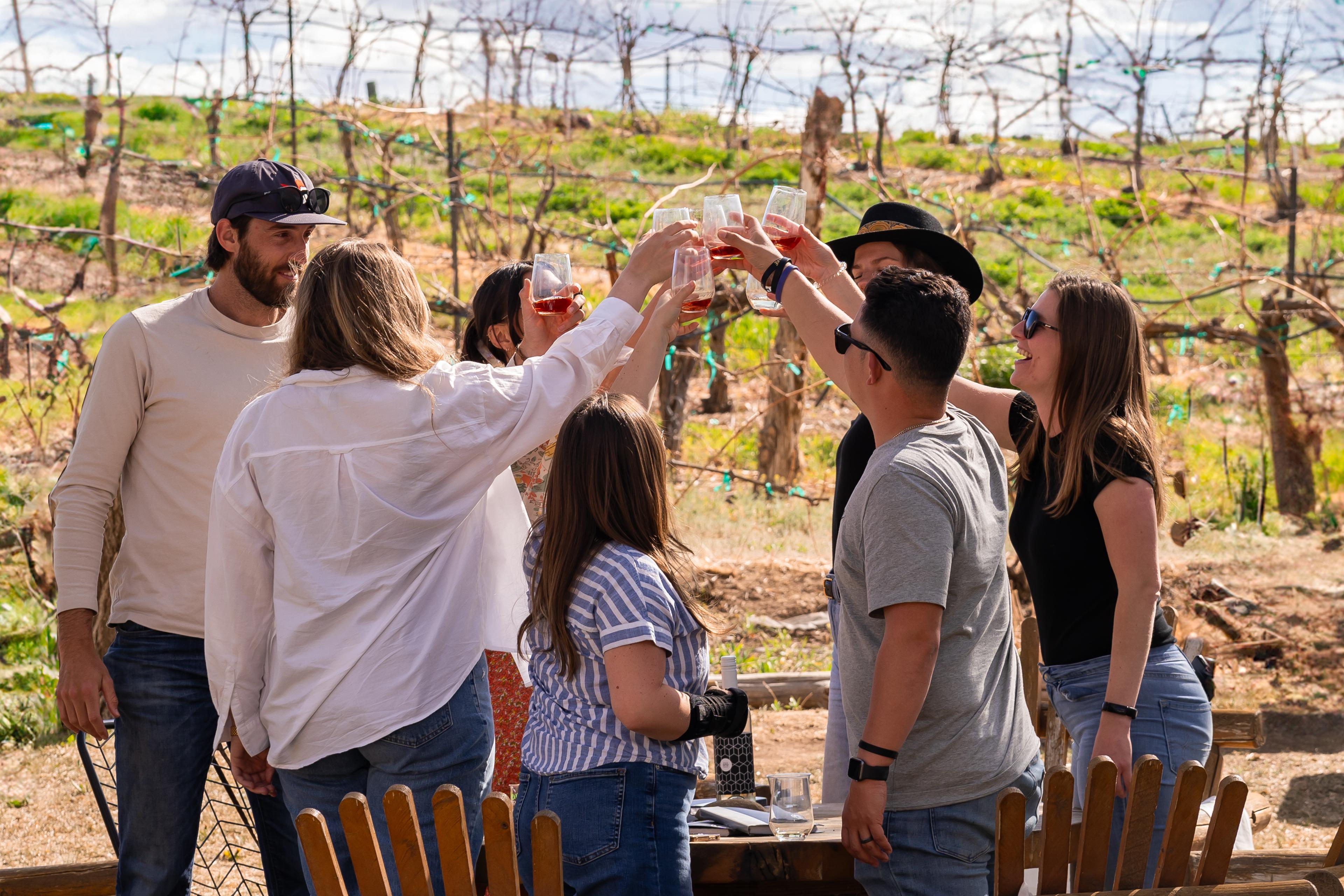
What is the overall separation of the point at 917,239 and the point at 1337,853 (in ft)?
5.34

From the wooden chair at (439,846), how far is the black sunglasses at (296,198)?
4.48 ft

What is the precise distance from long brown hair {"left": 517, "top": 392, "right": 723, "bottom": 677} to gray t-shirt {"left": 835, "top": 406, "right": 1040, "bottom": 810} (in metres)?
0.29

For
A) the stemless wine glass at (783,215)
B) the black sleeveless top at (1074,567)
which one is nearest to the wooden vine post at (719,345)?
the stemless wine glass at (783,215)

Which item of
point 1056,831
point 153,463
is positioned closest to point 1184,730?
point 1056,831

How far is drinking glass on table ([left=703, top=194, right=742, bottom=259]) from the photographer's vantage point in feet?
7.89

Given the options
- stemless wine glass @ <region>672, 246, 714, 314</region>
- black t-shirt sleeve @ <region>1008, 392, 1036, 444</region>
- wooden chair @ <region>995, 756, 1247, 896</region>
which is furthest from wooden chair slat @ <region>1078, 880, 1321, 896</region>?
→ stemless wine glass @ <region>672, 246, 714, 314</region>

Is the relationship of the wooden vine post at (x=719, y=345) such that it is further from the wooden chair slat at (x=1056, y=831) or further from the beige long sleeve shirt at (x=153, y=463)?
the wooden chair slat at (x=1056, y=831)

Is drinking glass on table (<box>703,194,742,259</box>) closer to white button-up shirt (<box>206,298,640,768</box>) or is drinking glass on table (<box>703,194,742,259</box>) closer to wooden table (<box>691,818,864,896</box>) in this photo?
white button-up shirt (<box>206,298,640,768</box>)

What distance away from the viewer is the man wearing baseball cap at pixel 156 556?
2346 millimetres

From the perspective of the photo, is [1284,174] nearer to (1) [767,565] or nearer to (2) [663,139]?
(2) [663,139]

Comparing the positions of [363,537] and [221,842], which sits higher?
[363,537]

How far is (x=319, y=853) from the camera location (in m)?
1.79

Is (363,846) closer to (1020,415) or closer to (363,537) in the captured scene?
(363,537)

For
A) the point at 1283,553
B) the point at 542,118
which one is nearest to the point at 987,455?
the point at 1283,553
